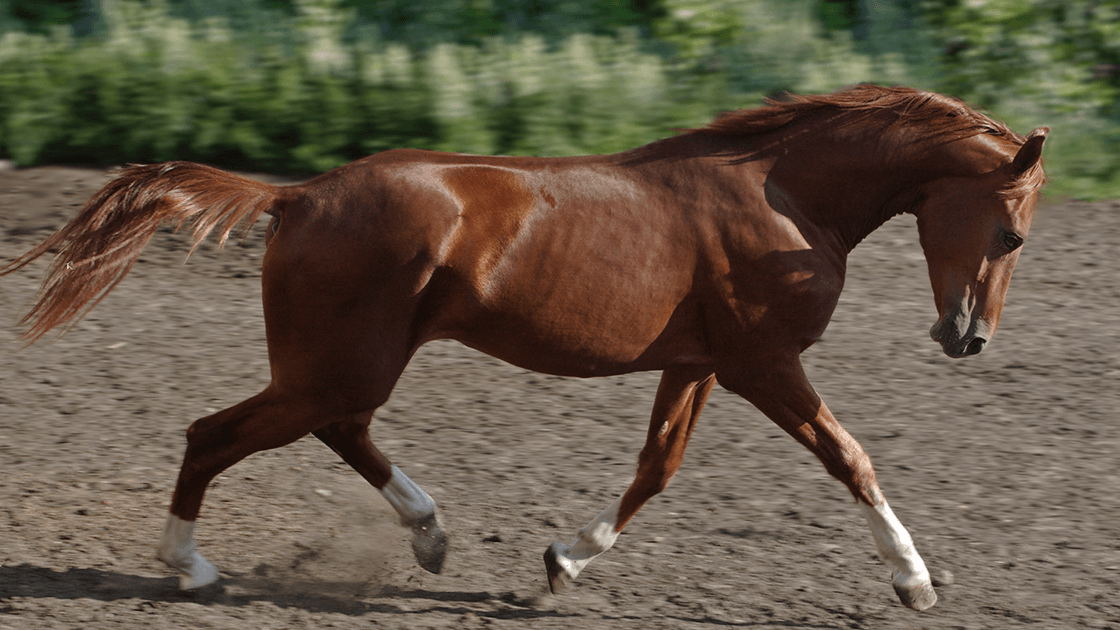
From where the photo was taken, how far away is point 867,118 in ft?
12.1

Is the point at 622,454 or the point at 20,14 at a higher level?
the point at 20,14

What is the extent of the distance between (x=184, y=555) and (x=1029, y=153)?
2812 millimetres

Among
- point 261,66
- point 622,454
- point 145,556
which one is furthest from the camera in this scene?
point 261,66

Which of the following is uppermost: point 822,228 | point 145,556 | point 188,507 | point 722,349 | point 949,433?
point 822,228

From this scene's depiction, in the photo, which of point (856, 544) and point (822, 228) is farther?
point (856, 544)

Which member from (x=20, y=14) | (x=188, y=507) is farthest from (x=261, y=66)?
(x=188, y=507)

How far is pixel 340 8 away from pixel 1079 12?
545 centimetres

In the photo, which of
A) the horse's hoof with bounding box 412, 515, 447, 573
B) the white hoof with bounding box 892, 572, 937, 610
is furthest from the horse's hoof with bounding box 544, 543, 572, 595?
the white hoof with bounding box 892, 572, 937, 610

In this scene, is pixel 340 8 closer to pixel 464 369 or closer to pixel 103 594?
→ pixel 464 369

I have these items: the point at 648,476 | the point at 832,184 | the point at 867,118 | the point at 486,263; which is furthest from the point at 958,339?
the point at 486,263

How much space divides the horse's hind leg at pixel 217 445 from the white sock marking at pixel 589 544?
0.90m

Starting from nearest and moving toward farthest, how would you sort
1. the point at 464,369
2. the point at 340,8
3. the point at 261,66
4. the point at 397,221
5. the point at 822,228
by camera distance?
the point at 397,221 < the point at 822,228 < the point at 464,369 < the point at 261,66 < the point at 340,8

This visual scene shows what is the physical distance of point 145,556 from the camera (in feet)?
13.6

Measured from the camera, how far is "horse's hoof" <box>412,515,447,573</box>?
4.07 metres
